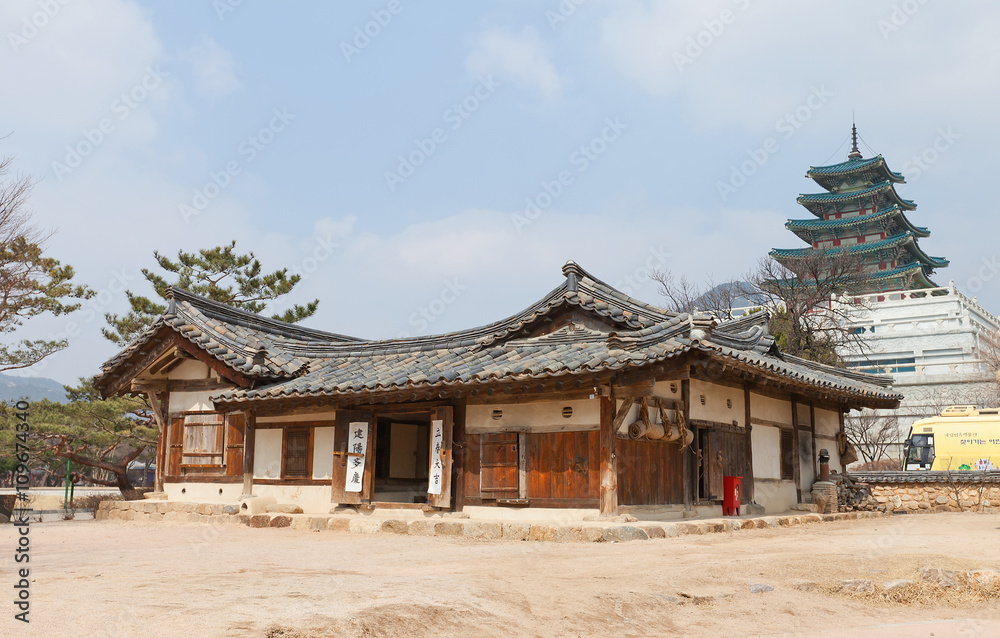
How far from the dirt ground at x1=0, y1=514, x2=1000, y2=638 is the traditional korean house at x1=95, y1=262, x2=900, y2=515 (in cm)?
218

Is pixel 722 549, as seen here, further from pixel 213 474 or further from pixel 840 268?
pixel 840 268

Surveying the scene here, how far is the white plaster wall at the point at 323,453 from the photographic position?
15.9 metres

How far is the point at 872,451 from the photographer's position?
42969 mm

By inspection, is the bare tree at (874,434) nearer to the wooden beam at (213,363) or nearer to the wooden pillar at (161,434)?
the wooden beam at (213,363)

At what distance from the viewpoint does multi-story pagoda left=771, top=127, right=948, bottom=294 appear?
183 feet

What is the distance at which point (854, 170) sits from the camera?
57.3 m

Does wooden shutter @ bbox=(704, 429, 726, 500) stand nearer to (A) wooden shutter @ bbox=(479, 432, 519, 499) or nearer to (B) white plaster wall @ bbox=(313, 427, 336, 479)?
(A) wooden shutter @ bbox=(479, 432, 519, 499)

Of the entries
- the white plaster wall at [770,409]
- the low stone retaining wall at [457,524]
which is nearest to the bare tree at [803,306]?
the white plaster wall at [770,409]

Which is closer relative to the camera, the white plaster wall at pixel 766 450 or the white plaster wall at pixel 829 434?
the white plaster wall at pixel 766 450

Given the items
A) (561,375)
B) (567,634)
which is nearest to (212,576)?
(567,634)

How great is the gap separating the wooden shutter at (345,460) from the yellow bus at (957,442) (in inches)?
743

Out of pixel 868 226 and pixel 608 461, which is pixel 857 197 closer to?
pixel 868 226

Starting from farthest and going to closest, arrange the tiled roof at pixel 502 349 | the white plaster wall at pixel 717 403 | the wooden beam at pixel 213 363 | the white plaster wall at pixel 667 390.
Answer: the wooden beam at pixel 213 363 → the white plaster wall at pixel 717 403 → the white plaster wall at pixel 667 390 → the tiled roof at pixel 502 349

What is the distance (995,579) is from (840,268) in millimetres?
31875
